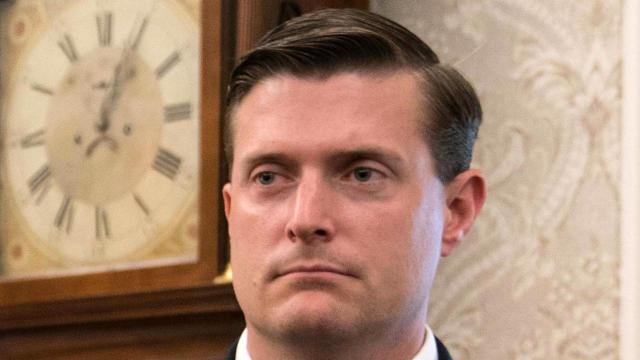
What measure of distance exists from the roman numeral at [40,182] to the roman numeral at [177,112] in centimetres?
23

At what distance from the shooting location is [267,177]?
130cm

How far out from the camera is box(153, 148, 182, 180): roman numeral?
177 cm

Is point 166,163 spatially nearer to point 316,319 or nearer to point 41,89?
point 41,89

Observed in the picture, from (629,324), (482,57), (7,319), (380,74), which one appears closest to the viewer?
(380,74)

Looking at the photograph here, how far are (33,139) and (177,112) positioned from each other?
281 mm

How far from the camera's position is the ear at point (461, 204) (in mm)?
1395

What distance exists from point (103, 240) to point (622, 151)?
27.1 inches

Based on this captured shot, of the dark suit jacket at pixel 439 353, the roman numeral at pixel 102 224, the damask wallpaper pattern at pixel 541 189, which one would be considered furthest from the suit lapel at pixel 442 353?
the roman numeral at pixel 102 224

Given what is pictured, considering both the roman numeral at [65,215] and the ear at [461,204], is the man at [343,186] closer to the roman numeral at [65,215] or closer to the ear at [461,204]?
the ear at [461,204]

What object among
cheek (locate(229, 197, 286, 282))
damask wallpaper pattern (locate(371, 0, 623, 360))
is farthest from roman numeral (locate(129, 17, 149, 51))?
cheek (locate(229, 197, 286, 282))

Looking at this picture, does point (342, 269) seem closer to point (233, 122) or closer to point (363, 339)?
point (363, 339)

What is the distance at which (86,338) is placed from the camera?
181 centimetres

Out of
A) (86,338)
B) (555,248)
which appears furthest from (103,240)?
(555,248)

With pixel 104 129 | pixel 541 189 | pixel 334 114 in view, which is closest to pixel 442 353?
pixel 334 114
